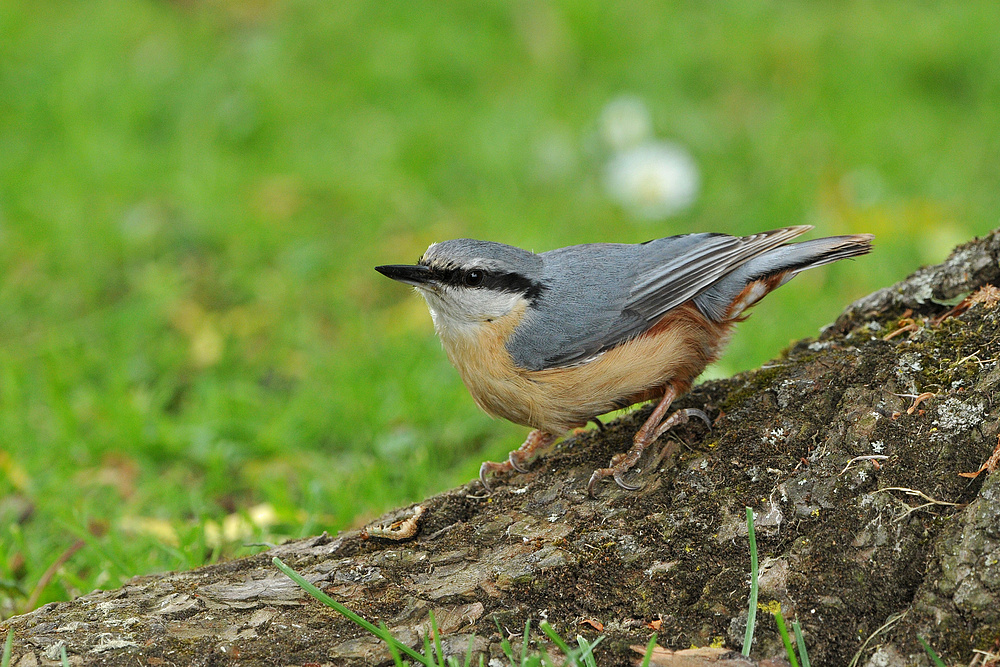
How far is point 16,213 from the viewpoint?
258 inches

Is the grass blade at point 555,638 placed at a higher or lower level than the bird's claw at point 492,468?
lower

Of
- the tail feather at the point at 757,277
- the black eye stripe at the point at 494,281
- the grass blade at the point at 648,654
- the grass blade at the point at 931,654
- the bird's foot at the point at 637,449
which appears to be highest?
the black eye stripe at the point at 494,281

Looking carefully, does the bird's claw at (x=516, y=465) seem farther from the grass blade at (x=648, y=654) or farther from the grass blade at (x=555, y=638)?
the grass blade at (x=648, y=654)

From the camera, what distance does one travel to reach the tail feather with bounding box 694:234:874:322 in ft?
11.6

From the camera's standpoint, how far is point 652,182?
7.20 m

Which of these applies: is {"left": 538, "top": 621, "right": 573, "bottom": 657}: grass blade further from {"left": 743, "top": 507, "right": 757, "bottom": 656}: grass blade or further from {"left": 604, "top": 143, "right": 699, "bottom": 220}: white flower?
{"left": 604, "top": 143, "right": 699, "bottom": 220}: white flower

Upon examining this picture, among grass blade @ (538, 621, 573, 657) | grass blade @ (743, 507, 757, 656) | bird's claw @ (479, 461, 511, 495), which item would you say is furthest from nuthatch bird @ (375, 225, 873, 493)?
grass blade @ (538, 621, 573, 657)

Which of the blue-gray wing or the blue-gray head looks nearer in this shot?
the blue-gray wing

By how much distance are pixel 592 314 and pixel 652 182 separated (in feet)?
13.1

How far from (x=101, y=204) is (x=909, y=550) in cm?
606

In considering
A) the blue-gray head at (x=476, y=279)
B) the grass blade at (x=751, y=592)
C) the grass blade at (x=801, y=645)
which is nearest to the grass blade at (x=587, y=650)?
the grass blade at (x=751, y=592)

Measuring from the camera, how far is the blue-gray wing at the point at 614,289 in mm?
3389

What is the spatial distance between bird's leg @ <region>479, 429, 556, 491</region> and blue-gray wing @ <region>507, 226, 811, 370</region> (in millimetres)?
334

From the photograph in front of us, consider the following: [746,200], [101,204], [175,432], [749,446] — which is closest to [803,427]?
[749,446]
